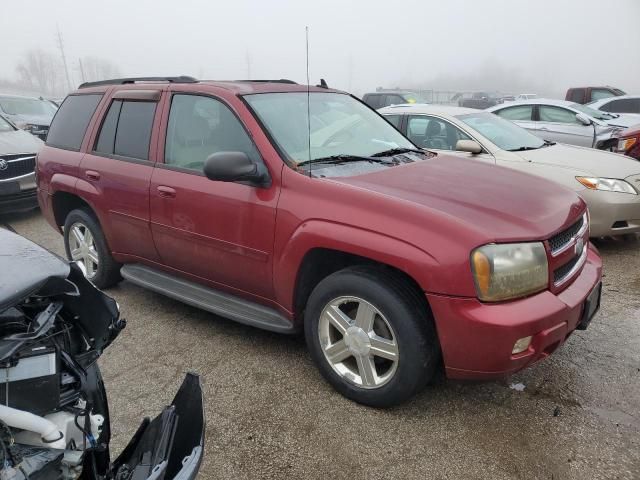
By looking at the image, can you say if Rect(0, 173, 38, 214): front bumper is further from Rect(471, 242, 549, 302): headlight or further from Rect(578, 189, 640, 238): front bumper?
Rect(578, 189, 640, 238): front bumper

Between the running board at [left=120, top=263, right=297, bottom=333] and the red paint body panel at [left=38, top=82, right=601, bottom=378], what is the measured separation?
0.07 m

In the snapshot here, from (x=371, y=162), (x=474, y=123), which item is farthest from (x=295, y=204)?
(x=474, y=123)

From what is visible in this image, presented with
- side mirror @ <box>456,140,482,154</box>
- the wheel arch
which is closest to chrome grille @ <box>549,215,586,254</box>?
the wheel arch

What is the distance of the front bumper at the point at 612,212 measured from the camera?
4879 mm

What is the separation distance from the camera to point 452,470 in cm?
231

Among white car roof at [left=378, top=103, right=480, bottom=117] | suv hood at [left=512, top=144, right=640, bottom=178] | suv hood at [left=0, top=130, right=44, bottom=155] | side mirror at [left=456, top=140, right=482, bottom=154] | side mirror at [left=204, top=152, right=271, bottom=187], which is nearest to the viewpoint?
side mirror at [left=204, top=152, right=271, bottom=187]

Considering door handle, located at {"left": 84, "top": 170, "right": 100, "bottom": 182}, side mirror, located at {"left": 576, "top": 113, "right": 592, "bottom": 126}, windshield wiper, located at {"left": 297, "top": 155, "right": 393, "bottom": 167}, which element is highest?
windshield wiper, located at {"left": 297, "top": 155, "right": 393, "bottom": 167}

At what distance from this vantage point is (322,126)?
342 centimetres

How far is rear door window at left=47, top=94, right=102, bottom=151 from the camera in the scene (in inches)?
168

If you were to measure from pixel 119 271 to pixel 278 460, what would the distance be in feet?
8.59

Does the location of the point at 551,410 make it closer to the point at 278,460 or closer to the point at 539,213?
the point at 539,213

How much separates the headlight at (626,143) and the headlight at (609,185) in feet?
7.29

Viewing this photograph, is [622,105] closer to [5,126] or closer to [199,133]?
[199,133]

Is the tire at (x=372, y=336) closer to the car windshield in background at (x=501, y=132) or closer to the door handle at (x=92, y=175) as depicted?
the door handle at (x=92, y=175)
